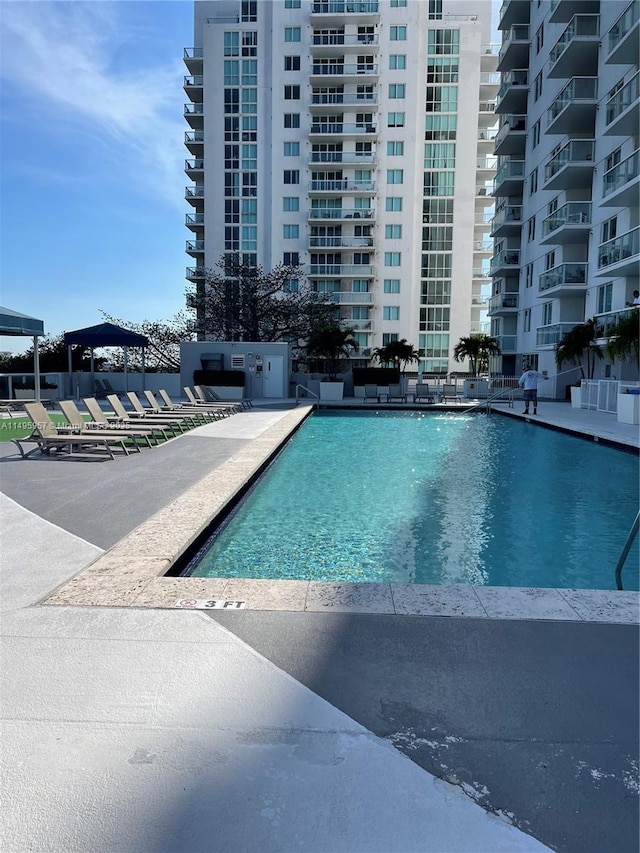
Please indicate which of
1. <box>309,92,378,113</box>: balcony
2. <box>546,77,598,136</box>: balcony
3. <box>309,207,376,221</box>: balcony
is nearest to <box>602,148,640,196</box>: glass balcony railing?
<box>546,77,598,136</box>: balcony

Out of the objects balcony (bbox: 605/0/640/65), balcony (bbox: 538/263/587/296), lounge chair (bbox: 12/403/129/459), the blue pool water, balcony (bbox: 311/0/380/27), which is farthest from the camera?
balcony (bbox: 311/0/380/27)

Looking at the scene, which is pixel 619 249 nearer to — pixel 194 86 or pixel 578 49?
pixel 578 49

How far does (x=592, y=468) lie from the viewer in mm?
11336

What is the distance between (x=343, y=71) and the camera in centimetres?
4941

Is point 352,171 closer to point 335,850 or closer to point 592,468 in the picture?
point 592,468

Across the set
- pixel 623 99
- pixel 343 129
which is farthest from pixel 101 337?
pixel 343 129

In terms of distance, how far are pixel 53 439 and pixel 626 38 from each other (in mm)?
26460

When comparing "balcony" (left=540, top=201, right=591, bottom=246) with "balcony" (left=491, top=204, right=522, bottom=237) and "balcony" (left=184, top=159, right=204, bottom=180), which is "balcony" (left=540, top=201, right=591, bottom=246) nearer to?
"balcony" (left=491, top=204, right=522, bottom=237)

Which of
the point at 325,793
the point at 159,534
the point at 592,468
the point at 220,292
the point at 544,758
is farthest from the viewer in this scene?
the point at 220,292

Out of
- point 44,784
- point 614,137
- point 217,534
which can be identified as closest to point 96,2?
point 217,534

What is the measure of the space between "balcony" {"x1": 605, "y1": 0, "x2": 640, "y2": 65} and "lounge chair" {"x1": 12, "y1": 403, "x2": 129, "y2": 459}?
25.4 meters

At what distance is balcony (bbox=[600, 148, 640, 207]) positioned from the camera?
2264cm

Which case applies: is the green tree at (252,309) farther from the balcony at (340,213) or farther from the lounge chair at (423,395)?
the lounge chair at (423,395)

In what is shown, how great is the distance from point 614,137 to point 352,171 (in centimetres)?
2771
